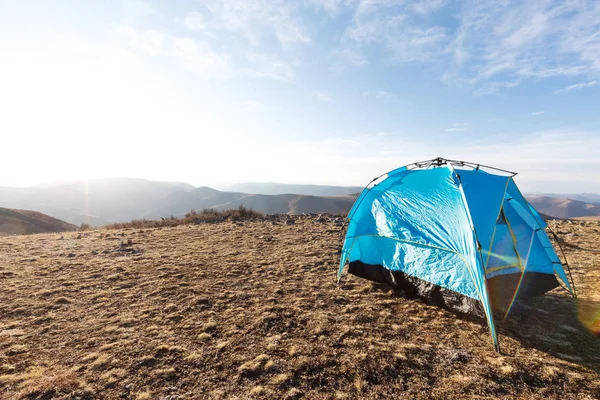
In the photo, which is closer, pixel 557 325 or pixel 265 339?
pixel 265 339

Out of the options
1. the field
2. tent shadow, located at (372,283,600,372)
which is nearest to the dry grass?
the field

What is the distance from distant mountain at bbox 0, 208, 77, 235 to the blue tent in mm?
38397

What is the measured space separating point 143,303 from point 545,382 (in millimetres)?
8790

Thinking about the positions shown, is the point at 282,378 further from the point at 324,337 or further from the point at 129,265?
the point at 129,265

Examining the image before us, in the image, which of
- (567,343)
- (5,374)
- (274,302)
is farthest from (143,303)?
(567,343)

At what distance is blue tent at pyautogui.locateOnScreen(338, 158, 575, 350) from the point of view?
5.84 metres

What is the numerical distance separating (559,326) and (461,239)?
293 cm

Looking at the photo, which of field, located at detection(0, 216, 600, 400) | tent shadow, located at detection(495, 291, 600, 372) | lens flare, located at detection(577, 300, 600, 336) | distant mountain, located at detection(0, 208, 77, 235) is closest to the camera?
field, located at detection(0, 216, 600, 400)

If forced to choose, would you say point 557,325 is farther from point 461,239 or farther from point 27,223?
point 27,223

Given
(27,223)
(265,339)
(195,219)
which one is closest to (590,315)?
(265,339)

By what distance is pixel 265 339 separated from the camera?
548 cm

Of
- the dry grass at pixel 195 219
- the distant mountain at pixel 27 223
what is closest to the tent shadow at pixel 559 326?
the dry grass at pixel 195 219

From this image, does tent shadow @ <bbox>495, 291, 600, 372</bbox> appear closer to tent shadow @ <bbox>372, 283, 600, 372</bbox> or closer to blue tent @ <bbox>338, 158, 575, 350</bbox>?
tent shadow @ <bbox>372, 283, 600, 372</bbox>

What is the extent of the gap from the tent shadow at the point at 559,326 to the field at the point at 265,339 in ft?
0.13
